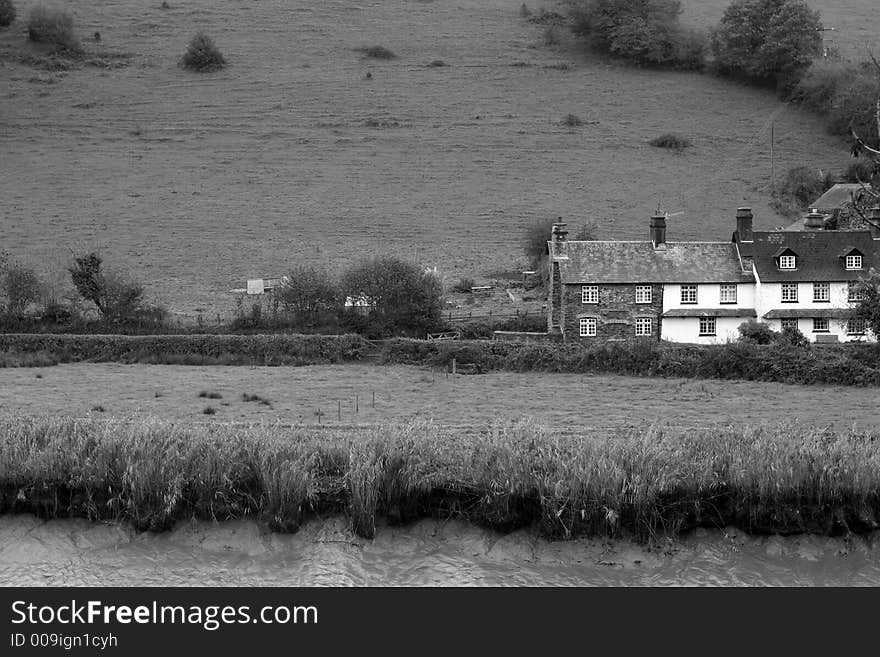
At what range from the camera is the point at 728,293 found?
2258 inches

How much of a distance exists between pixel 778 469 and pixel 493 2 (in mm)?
131404

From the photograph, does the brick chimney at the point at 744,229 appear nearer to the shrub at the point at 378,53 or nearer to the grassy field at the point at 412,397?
the grassy field at the point at 412,397

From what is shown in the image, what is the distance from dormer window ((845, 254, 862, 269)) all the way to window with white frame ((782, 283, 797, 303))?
339cm

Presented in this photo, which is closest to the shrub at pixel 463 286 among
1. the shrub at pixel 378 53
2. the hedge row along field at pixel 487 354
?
the hedge row along field at pixel 487 354

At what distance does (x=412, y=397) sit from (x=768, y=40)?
95245 millimetres

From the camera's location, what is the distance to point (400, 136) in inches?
4245

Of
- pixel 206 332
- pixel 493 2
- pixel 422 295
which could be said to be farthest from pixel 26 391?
pixel 493 2

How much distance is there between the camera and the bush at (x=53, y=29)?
4828 inches

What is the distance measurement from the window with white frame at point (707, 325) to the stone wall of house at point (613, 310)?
7.52ft

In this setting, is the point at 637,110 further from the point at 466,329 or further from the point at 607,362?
the point at 607,362

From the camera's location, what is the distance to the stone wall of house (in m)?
56.4

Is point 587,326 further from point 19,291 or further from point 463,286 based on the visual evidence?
point 19,291

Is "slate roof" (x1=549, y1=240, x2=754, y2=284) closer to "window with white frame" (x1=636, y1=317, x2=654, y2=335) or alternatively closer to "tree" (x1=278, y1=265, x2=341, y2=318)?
"window with white frame" (x1=636, y1=317, x2=654, y2=335)

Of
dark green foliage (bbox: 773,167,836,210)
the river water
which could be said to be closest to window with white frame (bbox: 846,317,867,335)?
the river water
